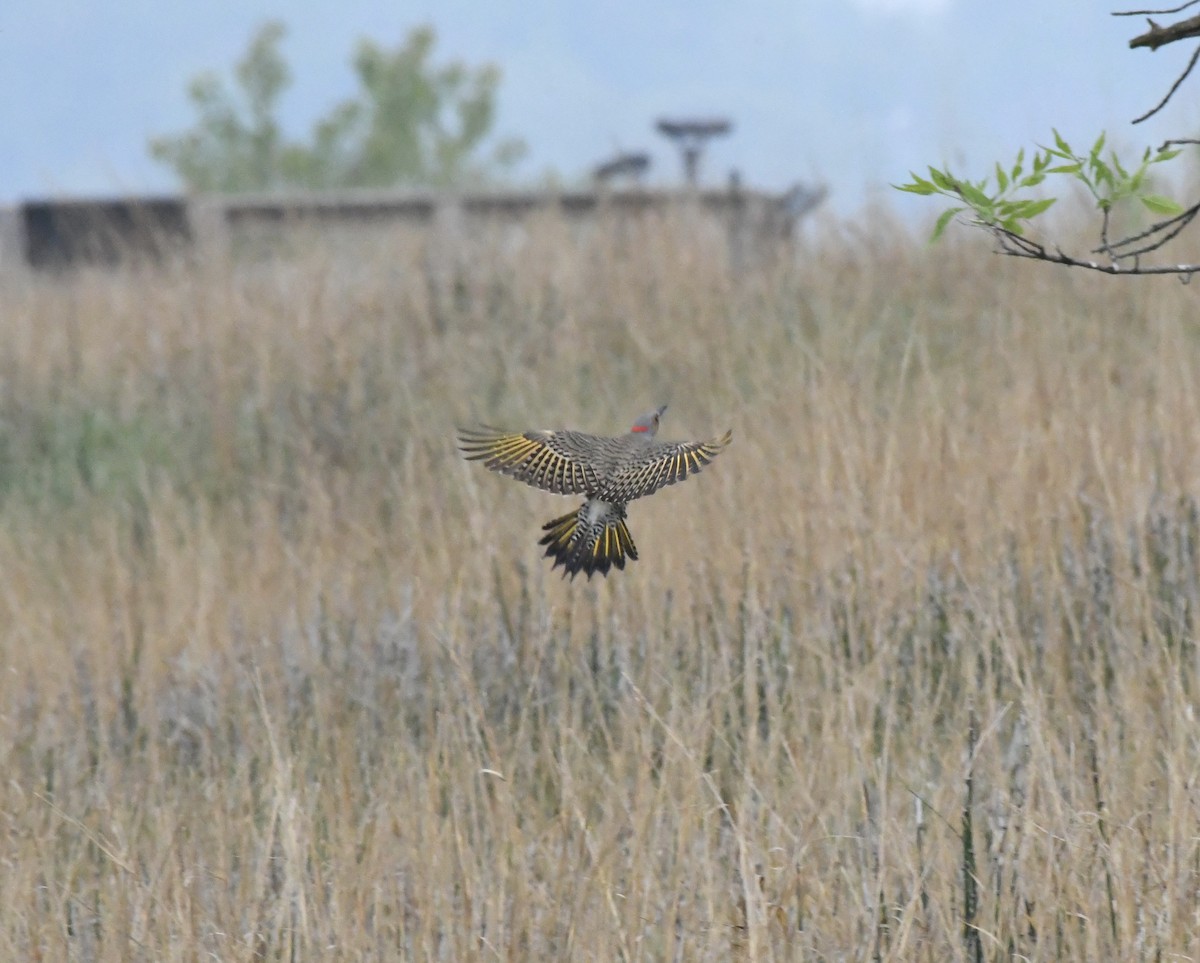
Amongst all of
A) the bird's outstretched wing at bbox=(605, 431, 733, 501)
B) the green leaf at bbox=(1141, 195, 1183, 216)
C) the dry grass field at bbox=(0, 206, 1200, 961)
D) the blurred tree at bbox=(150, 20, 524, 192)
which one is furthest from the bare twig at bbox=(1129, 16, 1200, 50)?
the blurred tree at bbox=(150, 20, 524, 192)

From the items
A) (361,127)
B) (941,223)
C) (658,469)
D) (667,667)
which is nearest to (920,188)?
(941,223)

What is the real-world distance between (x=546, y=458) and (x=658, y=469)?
0.18m

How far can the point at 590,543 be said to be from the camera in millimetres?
2035

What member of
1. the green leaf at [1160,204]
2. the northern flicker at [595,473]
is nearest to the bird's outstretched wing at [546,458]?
the northern flicker at [595,473]

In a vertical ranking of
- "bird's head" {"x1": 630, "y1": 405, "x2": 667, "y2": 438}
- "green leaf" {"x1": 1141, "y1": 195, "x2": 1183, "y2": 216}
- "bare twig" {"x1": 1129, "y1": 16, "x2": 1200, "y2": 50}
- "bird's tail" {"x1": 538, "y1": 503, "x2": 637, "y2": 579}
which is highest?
"bare twig" {"x1": 1129, "y1": 16, "x2": 1200, "y2": 50}

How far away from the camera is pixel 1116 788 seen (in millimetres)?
2770

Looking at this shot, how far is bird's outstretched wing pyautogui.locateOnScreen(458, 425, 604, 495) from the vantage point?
2100mm

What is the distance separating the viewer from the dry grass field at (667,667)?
8.46ft

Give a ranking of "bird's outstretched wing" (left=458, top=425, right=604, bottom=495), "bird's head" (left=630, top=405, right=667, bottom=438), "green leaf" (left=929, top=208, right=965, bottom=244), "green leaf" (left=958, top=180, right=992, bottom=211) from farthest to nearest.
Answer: "bird's head" (left=630, top=405, right=667, bottom=438), "bird's outstretched wing" (left=458, top=425, right=604, bottom=495), "green leaf" (left=958, top=180, right=992, bottom=211), "green leaf" (left=929, top=208, right=965, bottom=244)

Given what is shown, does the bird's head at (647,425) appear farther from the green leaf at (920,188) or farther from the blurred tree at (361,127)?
the blurred tree at (361,127)

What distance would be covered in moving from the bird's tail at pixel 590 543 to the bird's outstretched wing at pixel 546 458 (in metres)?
0.04

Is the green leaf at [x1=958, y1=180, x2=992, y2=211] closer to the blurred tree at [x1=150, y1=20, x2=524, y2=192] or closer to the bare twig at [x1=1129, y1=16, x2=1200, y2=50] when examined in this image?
the bare twig at [x1=1129, y1=16, x2=1200, y2=50]

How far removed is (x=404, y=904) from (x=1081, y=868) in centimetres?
118

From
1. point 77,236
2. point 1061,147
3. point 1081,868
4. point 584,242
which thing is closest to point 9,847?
point 1081,868
